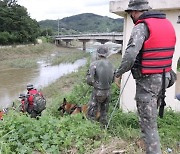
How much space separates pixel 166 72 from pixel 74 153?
1.31 metres

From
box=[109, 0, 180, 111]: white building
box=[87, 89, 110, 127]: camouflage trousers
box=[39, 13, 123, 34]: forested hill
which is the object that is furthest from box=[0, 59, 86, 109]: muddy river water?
box=[39, 13, 123, 34]: forested hill

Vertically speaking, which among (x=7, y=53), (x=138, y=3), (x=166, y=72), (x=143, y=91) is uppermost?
(x=138, y=3)

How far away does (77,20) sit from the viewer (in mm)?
157125

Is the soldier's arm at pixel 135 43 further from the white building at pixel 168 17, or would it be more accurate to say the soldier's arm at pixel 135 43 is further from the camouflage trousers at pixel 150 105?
the white building at pixel 168 17

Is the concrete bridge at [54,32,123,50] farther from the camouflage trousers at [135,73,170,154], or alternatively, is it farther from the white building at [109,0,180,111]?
the camouflage trousers at [135,73,170,154]

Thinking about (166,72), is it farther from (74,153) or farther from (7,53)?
(7,53)

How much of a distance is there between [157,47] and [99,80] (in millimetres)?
2083

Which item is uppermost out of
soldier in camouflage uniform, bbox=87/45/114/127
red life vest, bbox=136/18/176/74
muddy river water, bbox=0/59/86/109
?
red life vest, bbox=136/18/176/74

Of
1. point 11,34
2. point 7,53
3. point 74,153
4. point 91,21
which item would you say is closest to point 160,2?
point 74,153

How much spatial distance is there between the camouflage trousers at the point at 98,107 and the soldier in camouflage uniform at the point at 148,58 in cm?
185

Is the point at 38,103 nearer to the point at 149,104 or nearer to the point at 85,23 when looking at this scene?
the point at 149,104

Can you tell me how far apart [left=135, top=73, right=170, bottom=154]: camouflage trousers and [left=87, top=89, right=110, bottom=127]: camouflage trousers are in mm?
1864

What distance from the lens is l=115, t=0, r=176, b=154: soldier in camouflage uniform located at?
9.47 feet

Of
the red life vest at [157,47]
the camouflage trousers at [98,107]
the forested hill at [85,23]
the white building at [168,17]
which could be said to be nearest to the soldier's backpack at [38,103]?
the white building at [168,17]
